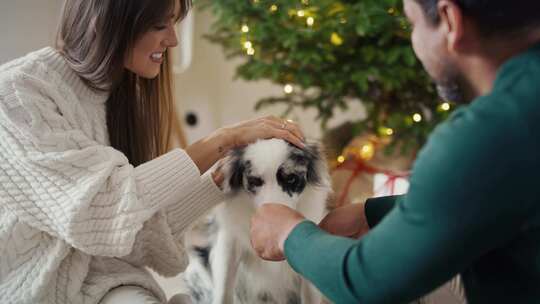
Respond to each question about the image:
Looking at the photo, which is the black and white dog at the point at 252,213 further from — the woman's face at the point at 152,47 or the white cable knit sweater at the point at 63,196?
the woman's face at the point at 152,47

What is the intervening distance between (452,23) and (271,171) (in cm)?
64

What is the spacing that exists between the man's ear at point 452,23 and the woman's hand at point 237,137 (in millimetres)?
618

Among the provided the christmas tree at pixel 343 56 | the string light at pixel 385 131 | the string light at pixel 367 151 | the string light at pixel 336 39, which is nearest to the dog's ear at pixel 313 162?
the christmas tree at pixel 343 56

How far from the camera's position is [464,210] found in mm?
708

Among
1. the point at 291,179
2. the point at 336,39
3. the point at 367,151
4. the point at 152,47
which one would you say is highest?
the point at 152,47

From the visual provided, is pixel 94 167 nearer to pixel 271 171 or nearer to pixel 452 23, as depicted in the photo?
pixel 271 171

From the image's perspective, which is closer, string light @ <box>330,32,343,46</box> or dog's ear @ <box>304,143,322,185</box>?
dog's ear @ <box>304,143,322,185</box>

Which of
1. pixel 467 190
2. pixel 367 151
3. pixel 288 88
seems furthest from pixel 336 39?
pixel 467 190

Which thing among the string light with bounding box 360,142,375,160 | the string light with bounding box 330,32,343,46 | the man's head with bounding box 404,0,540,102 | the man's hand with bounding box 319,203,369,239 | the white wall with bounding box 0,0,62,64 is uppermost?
the white wall with bounding box 0,0,62,64

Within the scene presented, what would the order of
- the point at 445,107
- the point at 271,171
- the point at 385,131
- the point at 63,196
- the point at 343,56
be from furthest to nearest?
the point at 385,131, the point at 343,56, the point at 445,107, the point at 271,171, the point at 63,196

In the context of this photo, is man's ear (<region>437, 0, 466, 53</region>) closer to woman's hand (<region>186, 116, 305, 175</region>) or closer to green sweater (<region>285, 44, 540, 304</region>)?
green sweater (<region>285, 44, 540, 304</region>)

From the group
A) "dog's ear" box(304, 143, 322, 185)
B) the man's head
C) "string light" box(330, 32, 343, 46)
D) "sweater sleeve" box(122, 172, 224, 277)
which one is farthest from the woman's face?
"string light" box(330, 32, 343, 46)

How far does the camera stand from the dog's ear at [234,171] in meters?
1.39

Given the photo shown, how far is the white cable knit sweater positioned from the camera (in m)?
1.20
